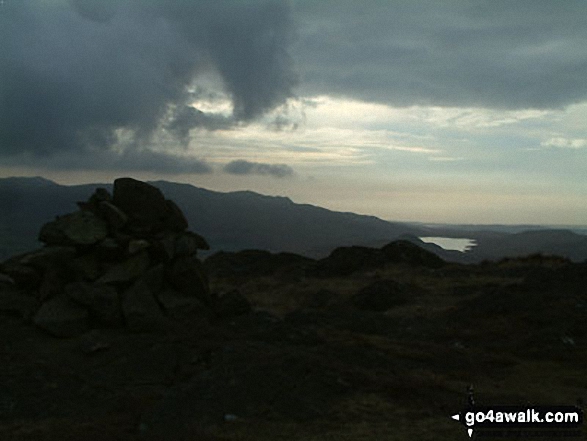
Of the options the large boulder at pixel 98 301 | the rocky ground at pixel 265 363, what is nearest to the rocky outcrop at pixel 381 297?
the rocky ground at pixel 265 363

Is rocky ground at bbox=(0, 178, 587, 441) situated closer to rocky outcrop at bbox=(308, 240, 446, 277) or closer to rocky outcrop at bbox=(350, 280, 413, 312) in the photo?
rocky outcrop at bbox=(350, 280, 413, 312)

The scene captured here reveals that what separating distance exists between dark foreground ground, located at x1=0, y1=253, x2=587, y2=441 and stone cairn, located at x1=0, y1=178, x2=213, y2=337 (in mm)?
690

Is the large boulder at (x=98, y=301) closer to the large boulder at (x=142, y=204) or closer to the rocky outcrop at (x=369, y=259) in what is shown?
the large boulder at (x=142, y=204)

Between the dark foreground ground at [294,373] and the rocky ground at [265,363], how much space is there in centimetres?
5

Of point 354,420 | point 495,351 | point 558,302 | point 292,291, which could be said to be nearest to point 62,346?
point 354,420

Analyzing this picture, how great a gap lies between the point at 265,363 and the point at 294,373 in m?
0.94

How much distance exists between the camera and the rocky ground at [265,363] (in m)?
12.3

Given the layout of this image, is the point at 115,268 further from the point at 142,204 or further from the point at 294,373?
the point at 294,373

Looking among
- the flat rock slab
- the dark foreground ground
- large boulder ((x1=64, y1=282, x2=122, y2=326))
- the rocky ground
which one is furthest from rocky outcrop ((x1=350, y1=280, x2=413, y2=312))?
large boulder ((x1=64, y1=282, x2=122, y2=326))

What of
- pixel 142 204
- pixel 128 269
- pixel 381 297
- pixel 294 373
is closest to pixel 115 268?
Result: pixel 128 269

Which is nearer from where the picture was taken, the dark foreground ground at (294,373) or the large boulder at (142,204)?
the dark foreground ground at (294,373)

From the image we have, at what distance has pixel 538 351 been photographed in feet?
62.8

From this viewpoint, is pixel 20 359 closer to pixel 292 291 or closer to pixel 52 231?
pixel 52 231

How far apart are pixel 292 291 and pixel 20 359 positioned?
19596 millimetres
